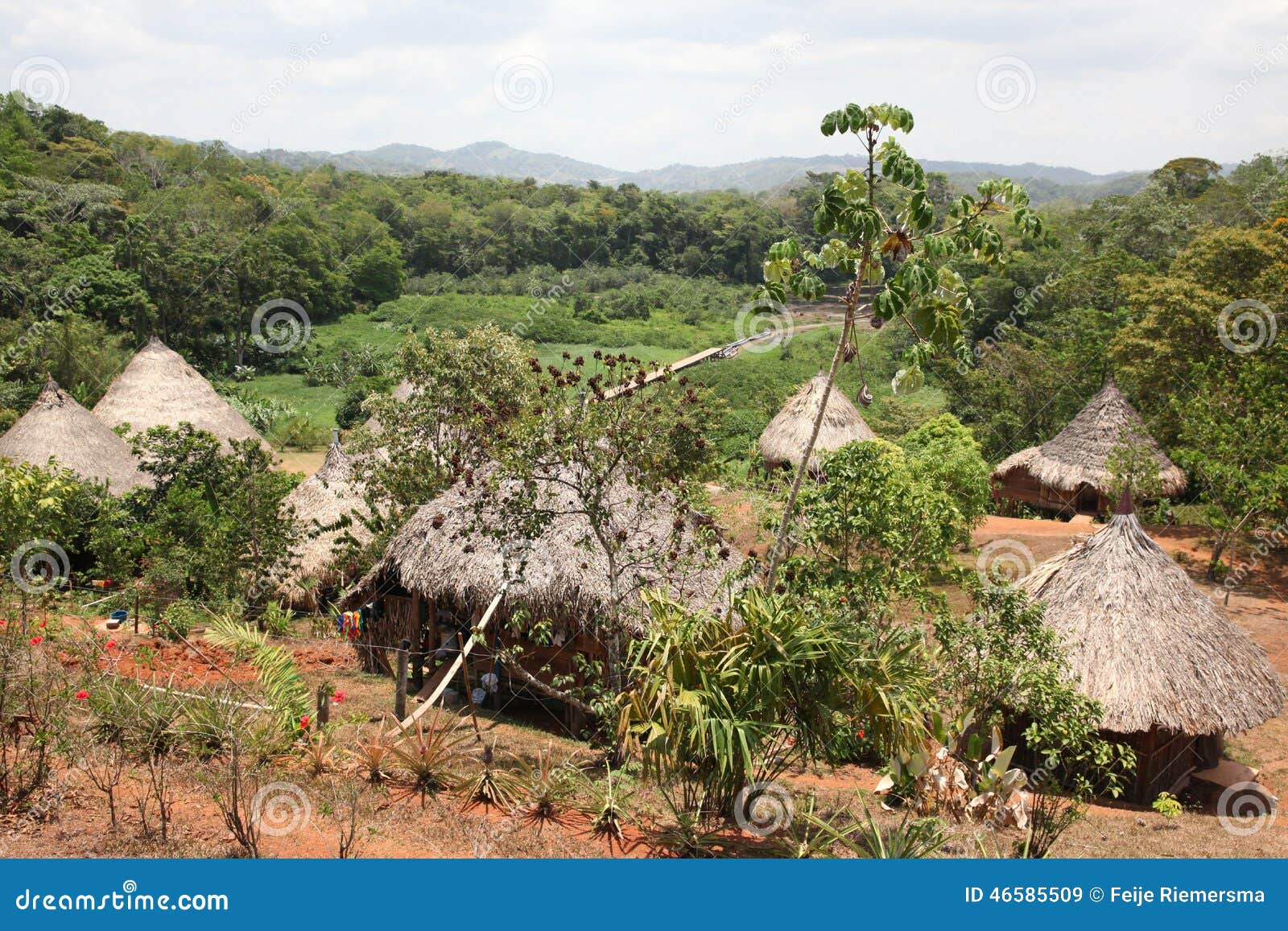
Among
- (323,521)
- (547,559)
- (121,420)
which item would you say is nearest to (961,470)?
(547,559)

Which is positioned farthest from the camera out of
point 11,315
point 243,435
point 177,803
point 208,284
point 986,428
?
point 208,284

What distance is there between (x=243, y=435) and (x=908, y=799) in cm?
1783

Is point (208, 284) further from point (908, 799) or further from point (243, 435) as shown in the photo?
point (908, 799)

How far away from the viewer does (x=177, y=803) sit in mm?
6977

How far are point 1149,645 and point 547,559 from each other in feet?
20.0

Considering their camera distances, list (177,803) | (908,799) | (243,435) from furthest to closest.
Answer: (243,435) → (908,799) → (177,803)

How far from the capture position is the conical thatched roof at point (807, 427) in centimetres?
2269

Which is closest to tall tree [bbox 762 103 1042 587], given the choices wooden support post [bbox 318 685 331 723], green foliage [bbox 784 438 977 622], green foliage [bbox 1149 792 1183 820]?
green foliage [bbox 784 438 977 622]

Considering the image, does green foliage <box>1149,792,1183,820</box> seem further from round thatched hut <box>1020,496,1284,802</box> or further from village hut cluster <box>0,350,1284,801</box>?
village hut cluster <box>0,350,1284,801</box>

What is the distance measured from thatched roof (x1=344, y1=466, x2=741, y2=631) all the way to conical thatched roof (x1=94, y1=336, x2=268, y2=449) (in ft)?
37.6

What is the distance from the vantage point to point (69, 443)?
17531mm

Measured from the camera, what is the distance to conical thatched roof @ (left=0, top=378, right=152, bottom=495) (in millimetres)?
17344
